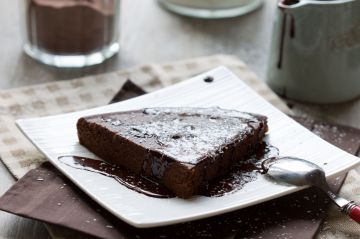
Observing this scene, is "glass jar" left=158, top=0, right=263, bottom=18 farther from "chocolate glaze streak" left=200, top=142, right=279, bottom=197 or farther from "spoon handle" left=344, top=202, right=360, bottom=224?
"spoon handle" left=344, top=202, right=360, bottom=224

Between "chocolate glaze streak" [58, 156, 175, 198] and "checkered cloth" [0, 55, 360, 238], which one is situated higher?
"chocolate glaze streak" [58, 156, 175, 198]

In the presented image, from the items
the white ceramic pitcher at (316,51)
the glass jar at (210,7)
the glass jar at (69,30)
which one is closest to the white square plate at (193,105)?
the white ceramic pitcher at (316,51)

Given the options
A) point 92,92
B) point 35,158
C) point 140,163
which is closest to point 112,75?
point 92,92

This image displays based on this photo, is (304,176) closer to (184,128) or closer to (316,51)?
(184,128)

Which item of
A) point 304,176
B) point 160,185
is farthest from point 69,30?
point 304,176

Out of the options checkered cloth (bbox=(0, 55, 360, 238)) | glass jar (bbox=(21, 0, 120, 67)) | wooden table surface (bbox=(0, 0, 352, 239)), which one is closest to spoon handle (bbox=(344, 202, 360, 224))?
checkered cloth (bbox=(0, 55, 360, 238))

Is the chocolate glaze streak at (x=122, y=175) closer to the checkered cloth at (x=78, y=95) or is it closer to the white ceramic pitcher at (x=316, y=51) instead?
the checkered cloth at (x=78, y=95)
